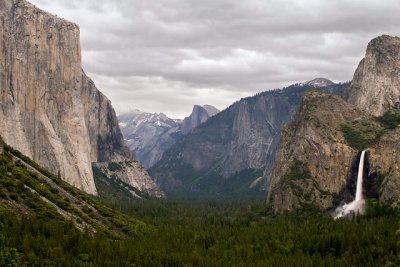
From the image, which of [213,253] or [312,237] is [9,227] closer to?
[213,253]

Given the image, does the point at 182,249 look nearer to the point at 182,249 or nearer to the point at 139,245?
the point at 182,249

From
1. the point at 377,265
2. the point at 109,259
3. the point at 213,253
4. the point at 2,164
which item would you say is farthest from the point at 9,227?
the point at 377,265

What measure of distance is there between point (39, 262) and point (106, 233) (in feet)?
186

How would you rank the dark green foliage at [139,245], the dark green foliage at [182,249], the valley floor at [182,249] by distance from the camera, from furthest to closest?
1. the dark green foliage at [139,245]
2. the dark green foliage at [182,249]
3. the valley floor at [182,249]

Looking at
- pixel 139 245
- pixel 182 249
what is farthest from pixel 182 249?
pixel 139 245

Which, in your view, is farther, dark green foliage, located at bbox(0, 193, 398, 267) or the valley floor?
dark green foliage, located at bbox(0, 193, 398, 267)

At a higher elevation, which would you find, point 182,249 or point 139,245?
point 139,245

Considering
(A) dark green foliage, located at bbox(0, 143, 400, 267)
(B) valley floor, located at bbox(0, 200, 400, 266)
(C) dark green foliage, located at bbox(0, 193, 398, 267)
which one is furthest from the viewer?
(A) dark green foliage, located at bbox(0, 143, 400, 267)

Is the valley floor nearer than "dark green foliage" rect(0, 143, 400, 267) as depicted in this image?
Yes

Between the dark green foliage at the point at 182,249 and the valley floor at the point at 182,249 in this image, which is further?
the dark green foliage at the point at 182,249

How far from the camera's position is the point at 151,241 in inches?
7249

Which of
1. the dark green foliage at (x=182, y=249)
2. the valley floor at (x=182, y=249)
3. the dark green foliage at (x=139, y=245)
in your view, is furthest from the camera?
the dark green foliage at (x=139, y=245)

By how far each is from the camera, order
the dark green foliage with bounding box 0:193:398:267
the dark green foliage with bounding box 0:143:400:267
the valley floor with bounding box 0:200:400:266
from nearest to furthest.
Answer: the valley floor with bounding box 0:200:400:266 → the dark green foliage with bounding box 0:193:398:267 → the dark green foliage with bounding box 0:143:400:267

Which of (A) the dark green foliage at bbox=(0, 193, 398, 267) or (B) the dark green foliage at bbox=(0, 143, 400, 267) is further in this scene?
(B) the dark green foliage at bbox=(0, 143, 400, 267)
